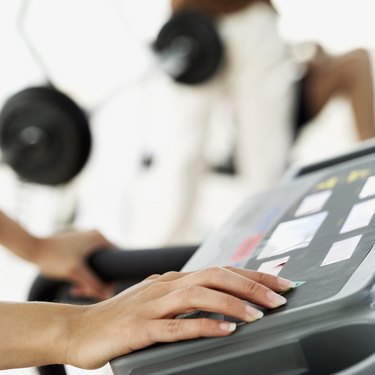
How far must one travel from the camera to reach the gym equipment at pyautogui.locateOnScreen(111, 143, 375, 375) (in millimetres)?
766

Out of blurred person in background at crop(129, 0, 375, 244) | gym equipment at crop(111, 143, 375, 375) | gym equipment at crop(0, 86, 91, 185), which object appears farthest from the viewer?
blurred person in background at crop(129, 0, 375, 244)

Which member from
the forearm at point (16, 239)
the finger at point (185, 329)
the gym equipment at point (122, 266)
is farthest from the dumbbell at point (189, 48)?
the finger at point (185, 329)

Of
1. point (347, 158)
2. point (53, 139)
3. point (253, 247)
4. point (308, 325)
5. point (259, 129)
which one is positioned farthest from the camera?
point (259, 129)

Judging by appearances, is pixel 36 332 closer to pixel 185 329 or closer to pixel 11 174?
pixel 185 329

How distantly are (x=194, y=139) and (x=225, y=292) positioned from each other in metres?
2.58

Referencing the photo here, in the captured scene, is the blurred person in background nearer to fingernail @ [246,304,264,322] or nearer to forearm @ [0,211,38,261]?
forearm @ [0,211,38,261]

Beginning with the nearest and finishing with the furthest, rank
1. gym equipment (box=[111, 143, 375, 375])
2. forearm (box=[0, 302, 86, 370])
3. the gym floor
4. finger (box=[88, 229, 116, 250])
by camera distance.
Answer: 1. gym equipment (box=[111, 143, 375, 375])
2. forearm (box=[0, 302, 86, 370])
3. finger (box=[88, 229, 116, 250])
4. the gym floor

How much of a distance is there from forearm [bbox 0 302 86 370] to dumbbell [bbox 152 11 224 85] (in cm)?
243

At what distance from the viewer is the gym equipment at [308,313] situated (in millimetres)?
766

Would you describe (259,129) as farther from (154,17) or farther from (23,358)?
(23,358)

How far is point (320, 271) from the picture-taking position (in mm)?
869

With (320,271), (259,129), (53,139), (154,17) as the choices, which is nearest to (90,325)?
(320,271)

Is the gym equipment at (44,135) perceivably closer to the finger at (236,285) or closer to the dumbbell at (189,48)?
the dumbbell at (189,48)

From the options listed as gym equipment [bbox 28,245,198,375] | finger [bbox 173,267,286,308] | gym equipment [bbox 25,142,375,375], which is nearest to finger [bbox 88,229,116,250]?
gym equipment [bbox 28,245,198,375]
